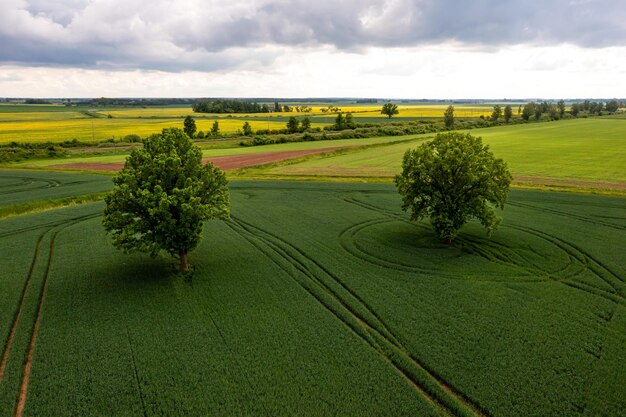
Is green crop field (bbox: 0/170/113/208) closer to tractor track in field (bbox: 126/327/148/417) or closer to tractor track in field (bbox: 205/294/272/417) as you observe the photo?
tractor track in field (bbox: 126/327/148/417)

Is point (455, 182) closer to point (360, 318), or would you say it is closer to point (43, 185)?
point (360, 318)

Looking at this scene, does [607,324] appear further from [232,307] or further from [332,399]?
[232,307]

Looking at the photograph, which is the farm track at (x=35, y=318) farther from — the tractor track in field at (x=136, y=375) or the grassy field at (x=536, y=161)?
the grassy field at (x=536, y=161)

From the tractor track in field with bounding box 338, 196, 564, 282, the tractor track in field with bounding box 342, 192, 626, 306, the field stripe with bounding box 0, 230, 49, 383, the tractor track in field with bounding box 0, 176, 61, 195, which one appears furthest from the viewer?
the tractor track in field with bounding box 0, 176, 61, 195

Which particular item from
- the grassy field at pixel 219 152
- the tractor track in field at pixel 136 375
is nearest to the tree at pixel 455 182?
the tractor track in field at pixel 136 375

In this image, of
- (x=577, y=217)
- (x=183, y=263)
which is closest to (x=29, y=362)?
(x=183, y=263)

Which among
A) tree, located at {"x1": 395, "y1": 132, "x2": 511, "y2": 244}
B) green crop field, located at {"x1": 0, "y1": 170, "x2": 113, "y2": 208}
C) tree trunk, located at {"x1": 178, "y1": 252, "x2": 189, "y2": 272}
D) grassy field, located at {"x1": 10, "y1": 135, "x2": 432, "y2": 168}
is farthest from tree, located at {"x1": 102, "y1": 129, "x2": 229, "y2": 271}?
grassy field, located at {"x1": 10, "y1": 135, "x2": 432, "y2": 168}
